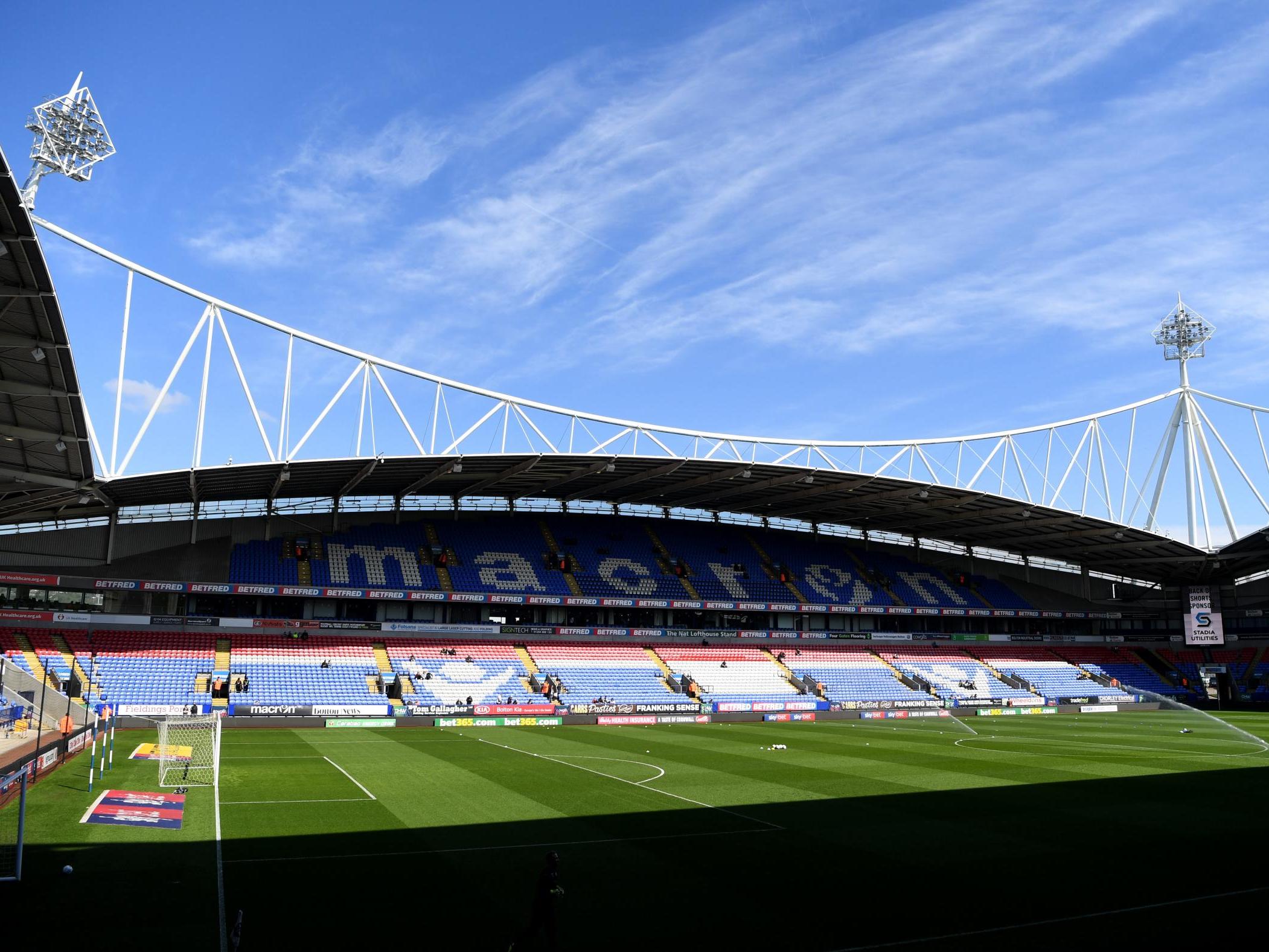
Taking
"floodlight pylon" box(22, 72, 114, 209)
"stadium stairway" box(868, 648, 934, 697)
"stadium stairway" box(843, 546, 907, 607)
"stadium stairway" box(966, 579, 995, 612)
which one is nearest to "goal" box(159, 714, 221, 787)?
"floodlight pylon" box(22, 72, 114, 209)

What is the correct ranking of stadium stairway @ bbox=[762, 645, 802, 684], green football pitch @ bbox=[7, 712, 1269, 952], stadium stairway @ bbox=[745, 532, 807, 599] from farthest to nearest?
stadium stairway @ bbox=[745, 532, 807, 599] < stadium stairway @ bbox=[762, 645, 802, 684] < green football pitch @ bbox=[7, 712, 1269, 952]

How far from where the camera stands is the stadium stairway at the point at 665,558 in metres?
66.3

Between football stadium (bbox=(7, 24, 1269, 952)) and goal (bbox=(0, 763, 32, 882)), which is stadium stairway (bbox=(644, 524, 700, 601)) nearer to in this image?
football stadium (bbox=(7, 24, 1269, 952))

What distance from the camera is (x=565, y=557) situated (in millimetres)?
65750

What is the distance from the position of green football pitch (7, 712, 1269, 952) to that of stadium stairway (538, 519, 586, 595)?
30609 mm

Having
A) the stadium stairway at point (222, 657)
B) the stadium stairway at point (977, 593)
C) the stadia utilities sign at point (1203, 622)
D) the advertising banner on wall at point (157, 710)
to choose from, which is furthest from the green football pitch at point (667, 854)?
the stadium stairway at point (977, 593)

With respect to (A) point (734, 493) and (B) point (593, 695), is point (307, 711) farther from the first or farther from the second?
(A) point (734, 493)

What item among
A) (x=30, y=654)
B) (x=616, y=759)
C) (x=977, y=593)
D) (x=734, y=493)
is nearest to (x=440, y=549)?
(x=734, y=493)

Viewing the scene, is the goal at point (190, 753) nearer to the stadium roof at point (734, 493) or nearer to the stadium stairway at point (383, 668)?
the stadium roof at point (734, 493)

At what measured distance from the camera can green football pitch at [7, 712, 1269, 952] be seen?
12.9 m

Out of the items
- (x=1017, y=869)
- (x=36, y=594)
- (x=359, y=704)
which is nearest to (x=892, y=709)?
(x=359, y=704)

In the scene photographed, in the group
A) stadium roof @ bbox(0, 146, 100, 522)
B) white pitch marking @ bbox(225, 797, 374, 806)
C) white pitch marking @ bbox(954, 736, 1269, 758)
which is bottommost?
white pitch marking @ bbox(954, 736, 1269, 758)

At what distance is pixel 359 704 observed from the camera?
1887 inches

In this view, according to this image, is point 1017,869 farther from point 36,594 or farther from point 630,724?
point 36,594
